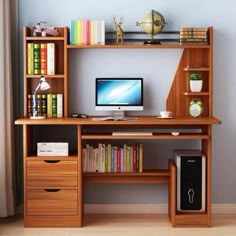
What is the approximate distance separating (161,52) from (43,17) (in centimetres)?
106

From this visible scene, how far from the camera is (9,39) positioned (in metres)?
4.25

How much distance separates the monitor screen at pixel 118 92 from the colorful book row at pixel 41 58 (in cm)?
43

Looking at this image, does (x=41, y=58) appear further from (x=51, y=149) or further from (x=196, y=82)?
(x=196, y=82)

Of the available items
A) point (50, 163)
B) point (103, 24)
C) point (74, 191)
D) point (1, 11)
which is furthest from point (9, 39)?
point (74, 191)

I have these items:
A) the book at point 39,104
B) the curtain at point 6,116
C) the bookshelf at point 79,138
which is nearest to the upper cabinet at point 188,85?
the bookshelf at point 79,138

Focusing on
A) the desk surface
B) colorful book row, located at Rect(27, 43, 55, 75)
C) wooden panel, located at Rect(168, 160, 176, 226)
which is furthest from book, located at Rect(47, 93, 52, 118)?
wooden panel, located at Rect(168, 160, 176, 226)

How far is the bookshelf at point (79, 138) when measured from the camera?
409 centimetres

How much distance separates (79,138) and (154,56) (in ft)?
3.31

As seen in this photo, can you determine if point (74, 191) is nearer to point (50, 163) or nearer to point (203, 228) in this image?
point (50, 163)

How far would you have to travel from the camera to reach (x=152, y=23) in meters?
4.29

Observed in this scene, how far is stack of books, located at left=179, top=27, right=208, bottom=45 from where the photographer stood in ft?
14.1

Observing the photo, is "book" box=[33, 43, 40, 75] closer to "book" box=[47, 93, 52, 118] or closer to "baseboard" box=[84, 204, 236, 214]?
"book" box=[47, 93, 52, 118]

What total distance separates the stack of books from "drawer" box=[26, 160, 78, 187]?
136cm

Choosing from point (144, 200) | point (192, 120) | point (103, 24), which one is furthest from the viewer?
point (144, 200)
